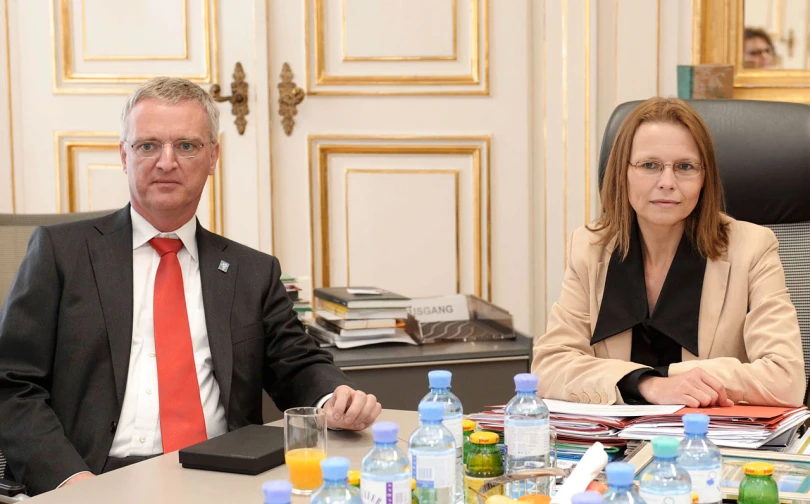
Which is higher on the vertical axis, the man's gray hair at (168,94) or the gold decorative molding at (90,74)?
the gold decorative molding at (90,74)

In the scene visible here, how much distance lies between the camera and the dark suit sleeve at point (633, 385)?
1.74 metres

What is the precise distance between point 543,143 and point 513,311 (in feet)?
2.11

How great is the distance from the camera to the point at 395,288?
11.9 ft

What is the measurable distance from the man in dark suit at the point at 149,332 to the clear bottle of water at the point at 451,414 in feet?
0.77

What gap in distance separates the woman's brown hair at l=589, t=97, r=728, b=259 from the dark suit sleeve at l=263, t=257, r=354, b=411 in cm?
66

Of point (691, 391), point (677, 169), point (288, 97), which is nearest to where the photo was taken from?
point (691, 391)

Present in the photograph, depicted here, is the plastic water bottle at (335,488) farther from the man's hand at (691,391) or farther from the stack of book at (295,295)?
the stack of book at (295,295)

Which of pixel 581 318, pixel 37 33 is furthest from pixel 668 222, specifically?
pixel 37 33

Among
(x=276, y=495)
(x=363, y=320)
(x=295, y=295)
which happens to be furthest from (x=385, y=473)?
(x=295, y=295)

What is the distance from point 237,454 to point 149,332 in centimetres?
54

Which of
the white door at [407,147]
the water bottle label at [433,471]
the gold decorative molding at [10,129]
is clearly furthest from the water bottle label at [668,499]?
the gold decorative molding at [10,129]

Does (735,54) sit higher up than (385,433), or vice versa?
(735,54)

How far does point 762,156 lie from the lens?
2.10 meters

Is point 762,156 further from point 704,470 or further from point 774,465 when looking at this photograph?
point 704,470
